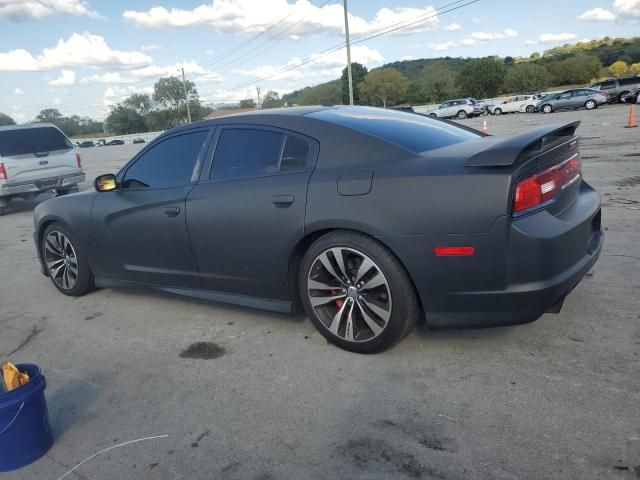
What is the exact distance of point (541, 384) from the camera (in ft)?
9.45

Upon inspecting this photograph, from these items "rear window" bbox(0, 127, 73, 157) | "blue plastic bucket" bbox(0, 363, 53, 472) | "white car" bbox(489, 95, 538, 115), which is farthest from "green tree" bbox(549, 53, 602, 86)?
"blue plastic bucket" bbox(0, 363, 53, 472)

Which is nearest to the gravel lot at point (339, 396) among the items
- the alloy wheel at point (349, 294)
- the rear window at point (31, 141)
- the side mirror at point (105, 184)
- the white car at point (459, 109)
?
the alloy wheel at point (349, 294)

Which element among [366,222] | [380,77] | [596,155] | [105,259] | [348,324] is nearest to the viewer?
[366,222]

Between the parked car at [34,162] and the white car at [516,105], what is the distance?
112 feet

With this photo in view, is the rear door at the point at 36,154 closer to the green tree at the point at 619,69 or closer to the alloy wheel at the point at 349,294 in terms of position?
the alloy wheel at the point at 349,294

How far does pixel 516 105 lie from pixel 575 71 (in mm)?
41082

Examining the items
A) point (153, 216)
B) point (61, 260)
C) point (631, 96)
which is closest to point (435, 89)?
point (631, 96)

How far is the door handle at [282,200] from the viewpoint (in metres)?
3.44

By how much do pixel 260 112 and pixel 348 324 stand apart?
5.59ft

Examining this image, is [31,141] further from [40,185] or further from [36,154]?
[40,185]

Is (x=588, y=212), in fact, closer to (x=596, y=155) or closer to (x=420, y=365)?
(x=420, y=365)

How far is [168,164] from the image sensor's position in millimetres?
4258

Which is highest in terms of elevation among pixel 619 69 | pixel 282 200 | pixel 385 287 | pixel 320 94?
pixel 320 94

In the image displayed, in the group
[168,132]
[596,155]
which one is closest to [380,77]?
[596,155]
